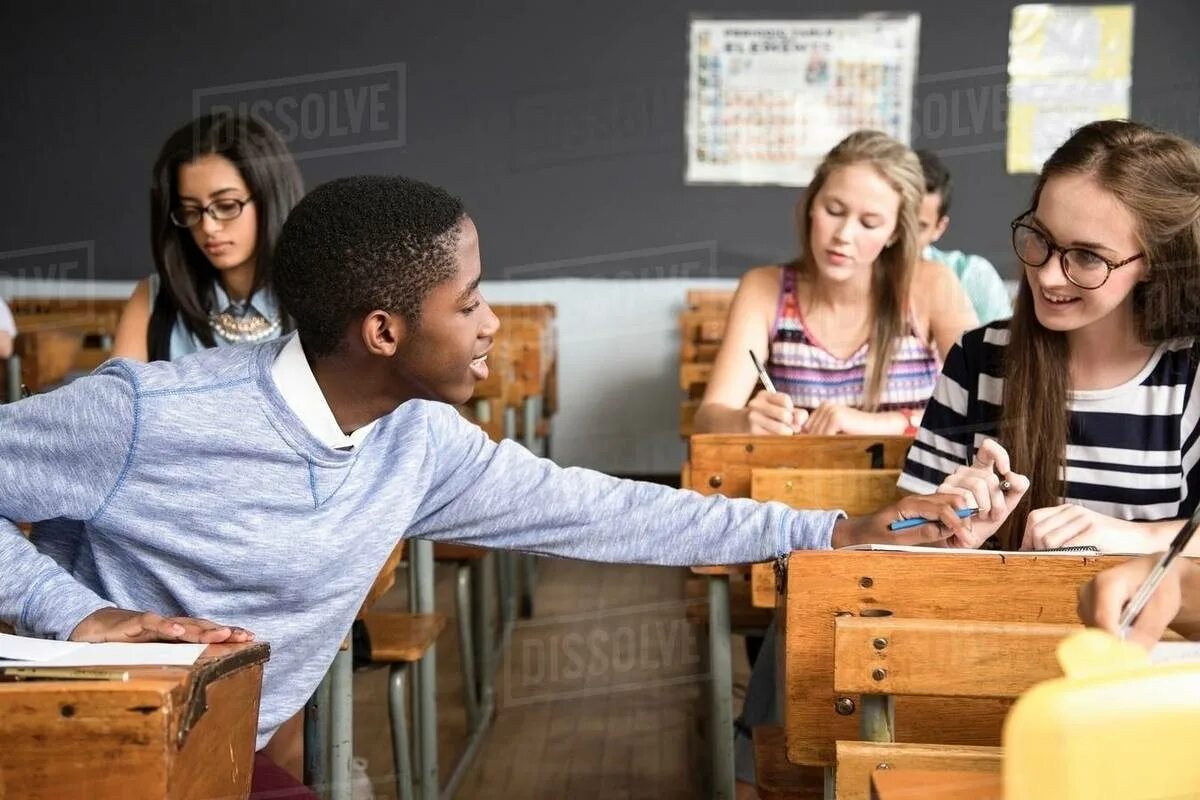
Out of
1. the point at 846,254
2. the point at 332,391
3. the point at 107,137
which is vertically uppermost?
the point at 107,137

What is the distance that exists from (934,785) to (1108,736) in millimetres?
264

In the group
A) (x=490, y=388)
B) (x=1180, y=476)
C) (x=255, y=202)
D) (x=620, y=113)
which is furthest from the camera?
(x=620, y=113)

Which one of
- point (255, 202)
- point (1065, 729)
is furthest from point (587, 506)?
point (255, 202)

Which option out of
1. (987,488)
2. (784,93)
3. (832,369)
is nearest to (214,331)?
(832,369)

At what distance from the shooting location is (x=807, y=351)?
2.75 meters

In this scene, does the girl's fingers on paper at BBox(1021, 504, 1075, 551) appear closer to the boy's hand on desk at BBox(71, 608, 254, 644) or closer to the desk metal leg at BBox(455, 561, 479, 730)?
the boy's hand on desk at BBox(71, 608, 254, 644)

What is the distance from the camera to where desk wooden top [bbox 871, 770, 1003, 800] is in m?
0.91

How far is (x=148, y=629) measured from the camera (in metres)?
1.20

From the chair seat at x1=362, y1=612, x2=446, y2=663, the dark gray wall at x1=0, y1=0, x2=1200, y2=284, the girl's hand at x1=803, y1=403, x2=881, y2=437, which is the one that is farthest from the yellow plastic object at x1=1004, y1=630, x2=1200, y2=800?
the dark gray wall at x1=0, y1=0, x2=1200, y2=284

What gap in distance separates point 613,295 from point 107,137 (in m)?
2.21

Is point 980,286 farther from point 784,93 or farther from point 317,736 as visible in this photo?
point 317,736

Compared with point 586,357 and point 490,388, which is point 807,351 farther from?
point 586,357

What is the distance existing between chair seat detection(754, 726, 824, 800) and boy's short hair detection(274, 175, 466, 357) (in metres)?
0.66

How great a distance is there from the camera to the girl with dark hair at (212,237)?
8.21ft
